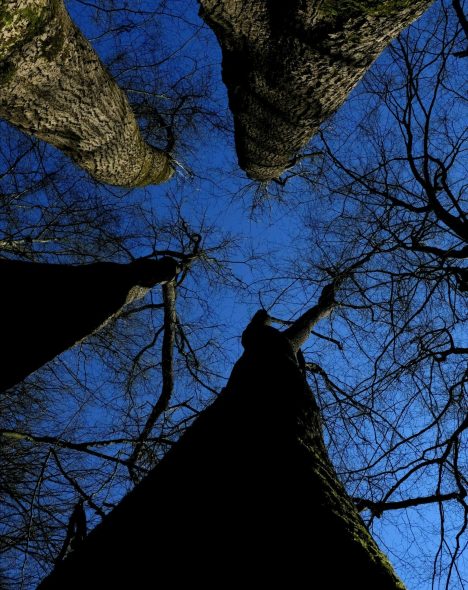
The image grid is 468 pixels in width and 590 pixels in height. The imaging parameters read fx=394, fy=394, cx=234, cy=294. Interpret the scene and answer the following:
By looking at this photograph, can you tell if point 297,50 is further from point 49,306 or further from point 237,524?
point 237,524

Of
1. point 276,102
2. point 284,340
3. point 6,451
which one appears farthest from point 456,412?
point 6,451

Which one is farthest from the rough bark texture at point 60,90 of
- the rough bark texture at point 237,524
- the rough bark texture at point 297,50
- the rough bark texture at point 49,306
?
the rough bark texture at point 237,524

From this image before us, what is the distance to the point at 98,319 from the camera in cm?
333

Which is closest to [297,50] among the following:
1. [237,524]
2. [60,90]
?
[60,90]

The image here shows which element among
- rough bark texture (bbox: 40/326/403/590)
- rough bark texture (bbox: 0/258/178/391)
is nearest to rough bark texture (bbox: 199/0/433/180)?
rough bark texture (bbox: 0/258/178/391)

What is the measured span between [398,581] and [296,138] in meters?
3.94

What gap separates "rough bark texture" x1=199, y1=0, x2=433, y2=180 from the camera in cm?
237

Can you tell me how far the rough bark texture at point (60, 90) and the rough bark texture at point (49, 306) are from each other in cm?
117

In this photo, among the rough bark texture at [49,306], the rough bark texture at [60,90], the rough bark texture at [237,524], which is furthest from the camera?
the rough bark texture at [49,306]

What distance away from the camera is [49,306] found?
312 centimetres

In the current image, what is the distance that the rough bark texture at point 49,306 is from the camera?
2.88 m

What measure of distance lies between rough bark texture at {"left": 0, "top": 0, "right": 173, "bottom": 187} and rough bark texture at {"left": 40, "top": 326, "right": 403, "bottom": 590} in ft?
8.05

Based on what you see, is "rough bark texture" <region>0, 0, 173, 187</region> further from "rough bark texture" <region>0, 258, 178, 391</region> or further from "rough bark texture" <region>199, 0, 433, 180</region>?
"rough bark texture" <region>0, 258, 178, 391</region>

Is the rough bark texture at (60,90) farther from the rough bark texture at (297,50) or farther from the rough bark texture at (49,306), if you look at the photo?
the rough bark texture at (49,306)
